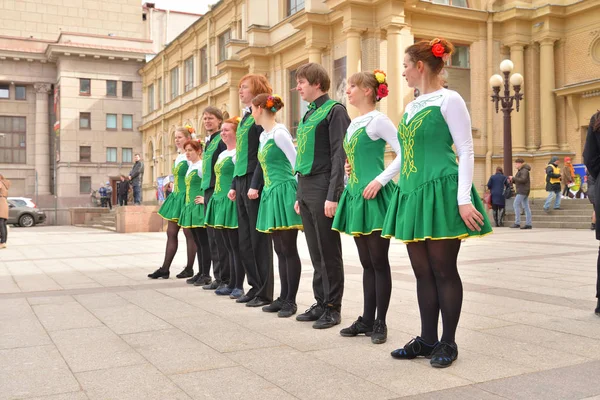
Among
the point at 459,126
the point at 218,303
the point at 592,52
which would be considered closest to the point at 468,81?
the point at 592,52

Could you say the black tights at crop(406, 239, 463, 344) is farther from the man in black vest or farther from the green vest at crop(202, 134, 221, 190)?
the green vest at crop(202, 134, 221, 190)

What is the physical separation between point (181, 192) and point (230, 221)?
213 cm

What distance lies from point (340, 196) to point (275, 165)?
4.02 feet

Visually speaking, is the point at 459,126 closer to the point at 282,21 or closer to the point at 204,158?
the point at 204,158

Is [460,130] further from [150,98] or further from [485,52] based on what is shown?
[150,98]

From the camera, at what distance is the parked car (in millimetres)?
36125

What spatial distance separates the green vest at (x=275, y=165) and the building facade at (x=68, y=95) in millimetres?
51641

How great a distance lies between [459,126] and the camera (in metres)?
4.21

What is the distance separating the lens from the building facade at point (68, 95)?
5497 cm

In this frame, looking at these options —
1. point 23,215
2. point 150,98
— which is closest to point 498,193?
point 23,215

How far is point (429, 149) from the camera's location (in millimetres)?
4273

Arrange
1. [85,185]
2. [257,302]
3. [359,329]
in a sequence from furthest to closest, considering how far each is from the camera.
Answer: [85,185] < [257,302] < [359,329]

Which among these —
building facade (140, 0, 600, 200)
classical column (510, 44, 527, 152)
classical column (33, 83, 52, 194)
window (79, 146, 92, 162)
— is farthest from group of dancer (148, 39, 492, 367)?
classical column (33, 83, 52, 194)

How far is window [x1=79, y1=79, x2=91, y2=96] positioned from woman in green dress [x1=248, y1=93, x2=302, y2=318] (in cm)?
5232
